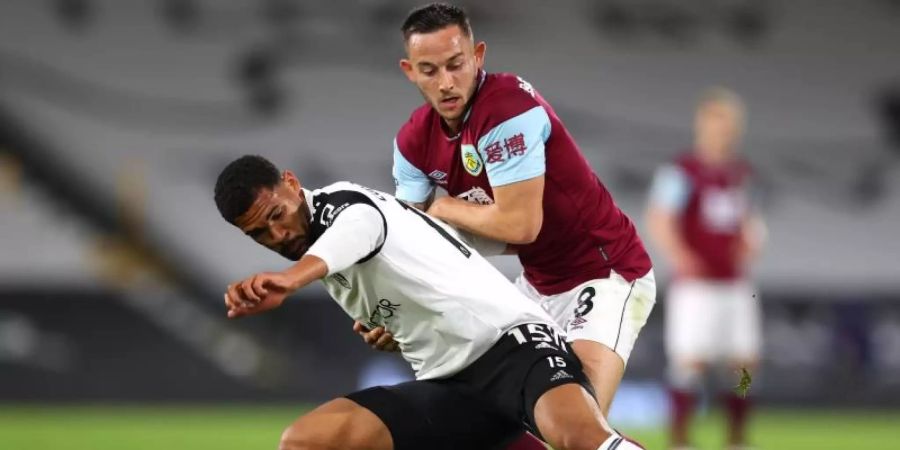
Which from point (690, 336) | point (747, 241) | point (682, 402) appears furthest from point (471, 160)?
point (747, 241)

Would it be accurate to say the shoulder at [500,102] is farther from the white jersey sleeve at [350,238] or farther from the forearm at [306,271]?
the forearm at [306,271]

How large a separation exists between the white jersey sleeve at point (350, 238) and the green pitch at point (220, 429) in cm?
506

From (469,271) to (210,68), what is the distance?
37.4 ft

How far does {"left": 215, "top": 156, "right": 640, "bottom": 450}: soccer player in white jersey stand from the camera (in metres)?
4.60

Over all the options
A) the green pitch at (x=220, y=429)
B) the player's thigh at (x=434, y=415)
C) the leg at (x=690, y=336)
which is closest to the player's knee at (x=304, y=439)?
the player's thigh at (x=434, y=415)

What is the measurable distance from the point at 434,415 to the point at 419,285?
0.55 metres

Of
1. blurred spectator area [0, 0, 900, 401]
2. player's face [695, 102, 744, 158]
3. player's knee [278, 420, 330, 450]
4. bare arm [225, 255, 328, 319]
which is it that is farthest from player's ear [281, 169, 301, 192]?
blurred spectator area [0, 0, 900, 401]

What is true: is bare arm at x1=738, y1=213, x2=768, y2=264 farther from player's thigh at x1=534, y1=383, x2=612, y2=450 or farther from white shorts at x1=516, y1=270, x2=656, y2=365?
player's thigh at x1=534, y1=383, x2=612, y2=450

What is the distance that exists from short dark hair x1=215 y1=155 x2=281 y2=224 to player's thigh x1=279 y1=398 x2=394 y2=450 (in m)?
0.82

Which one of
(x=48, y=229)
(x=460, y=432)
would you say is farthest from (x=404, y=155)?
(x=48, y=229)

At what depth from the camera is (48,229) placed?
593 inches

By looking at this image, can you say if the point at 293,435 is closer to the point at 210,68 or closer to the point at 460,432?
the point at 460,432

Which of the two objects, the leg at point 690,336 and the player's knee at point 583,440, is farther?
the leg at point 690,336

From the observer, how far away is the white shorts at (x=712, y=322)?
387 inches
